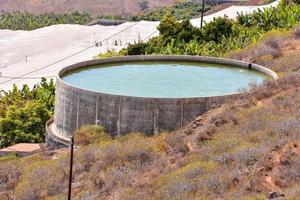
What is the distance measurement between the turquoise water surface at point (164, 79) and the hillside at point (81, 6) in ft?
366

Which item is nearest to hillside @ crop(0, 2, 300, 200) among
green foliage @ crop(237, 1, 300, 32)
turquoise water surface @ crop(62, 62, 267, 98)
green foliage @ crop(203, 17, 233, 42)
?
turquoise water surface @ crop(62, 62, 267, 98)

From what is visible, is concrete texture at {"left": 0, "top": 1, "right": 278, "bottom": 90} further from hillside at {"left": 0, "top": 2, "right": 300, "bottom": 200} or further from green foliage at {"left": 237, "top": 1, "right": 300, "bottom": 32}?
hillside at {"left": 0, "top": 2, "right": 300, "bottom": 200}

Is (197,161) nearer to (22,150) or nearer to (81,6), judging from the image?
(22,150)

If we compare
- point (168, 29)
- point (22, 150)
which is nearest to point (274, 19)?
point (168, 29)

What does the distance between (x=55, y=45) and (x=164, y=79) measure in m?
42.6

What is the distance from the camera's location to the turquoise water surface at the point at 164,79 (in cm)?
2594

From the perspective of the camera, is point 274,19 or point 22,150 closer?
point 22,150

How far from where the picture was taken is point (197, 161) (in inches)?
721

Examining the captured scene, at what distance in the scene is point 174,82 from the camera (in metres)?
27.8

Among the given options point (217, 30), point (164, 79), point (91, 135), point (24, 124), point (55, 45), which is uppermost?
point (217, 30)

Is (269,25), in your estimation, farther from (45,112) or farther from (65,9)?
(65,9)

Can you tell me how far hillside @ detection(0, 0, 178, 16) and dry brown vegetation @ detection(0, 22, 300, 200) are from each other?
120422 millimetres

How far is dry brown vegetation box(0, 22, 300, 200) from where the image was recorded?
16.1 meters

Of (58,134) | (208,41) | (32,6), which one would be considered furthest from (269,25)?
(32,6)
